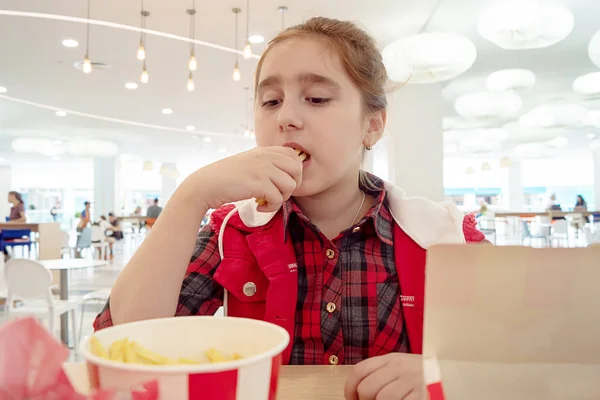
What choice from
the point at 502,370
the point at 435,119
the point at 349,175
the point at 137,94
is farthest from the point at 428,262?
the point at 137,94

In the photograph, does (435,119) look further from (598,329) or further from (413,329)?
(598,329)

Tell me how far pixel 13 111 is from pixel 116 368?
10.8m

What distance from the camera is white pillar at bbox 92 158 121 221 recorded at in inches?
608

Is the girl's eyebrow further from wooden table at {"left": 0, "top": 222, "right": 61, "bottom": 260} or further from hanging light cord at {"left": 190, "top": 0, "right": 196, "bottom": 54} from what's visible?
wooden table at {"left": 0, "top": 222, "right": 61, "bottom": 260}

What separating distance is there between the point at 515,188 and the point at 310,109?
1826cm

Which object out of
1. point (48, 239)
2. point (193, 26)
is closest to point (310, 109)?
point (193, 26)

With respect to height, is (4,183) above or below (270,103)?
above

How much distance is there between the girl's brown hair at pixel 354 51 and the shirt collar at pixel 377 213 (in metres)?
0.17

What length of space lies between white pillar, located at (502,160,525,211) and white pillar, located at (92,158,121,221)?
1405 cm

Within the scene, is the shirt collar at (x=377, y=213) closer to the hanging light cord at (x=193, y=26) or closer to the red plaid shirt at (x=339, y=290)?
the red plaid shirt at (x=339, y=290)

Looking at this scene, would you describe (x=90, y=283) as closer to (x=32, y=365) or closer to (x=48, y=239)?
(x=48, y=239)

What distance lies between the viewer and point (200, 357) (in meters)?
0.36

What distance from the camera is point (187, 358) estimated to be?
14.4 inches

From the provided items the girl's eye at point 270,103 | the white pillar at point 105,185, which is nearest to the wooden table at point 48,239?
the girl's eye at point 270,103
